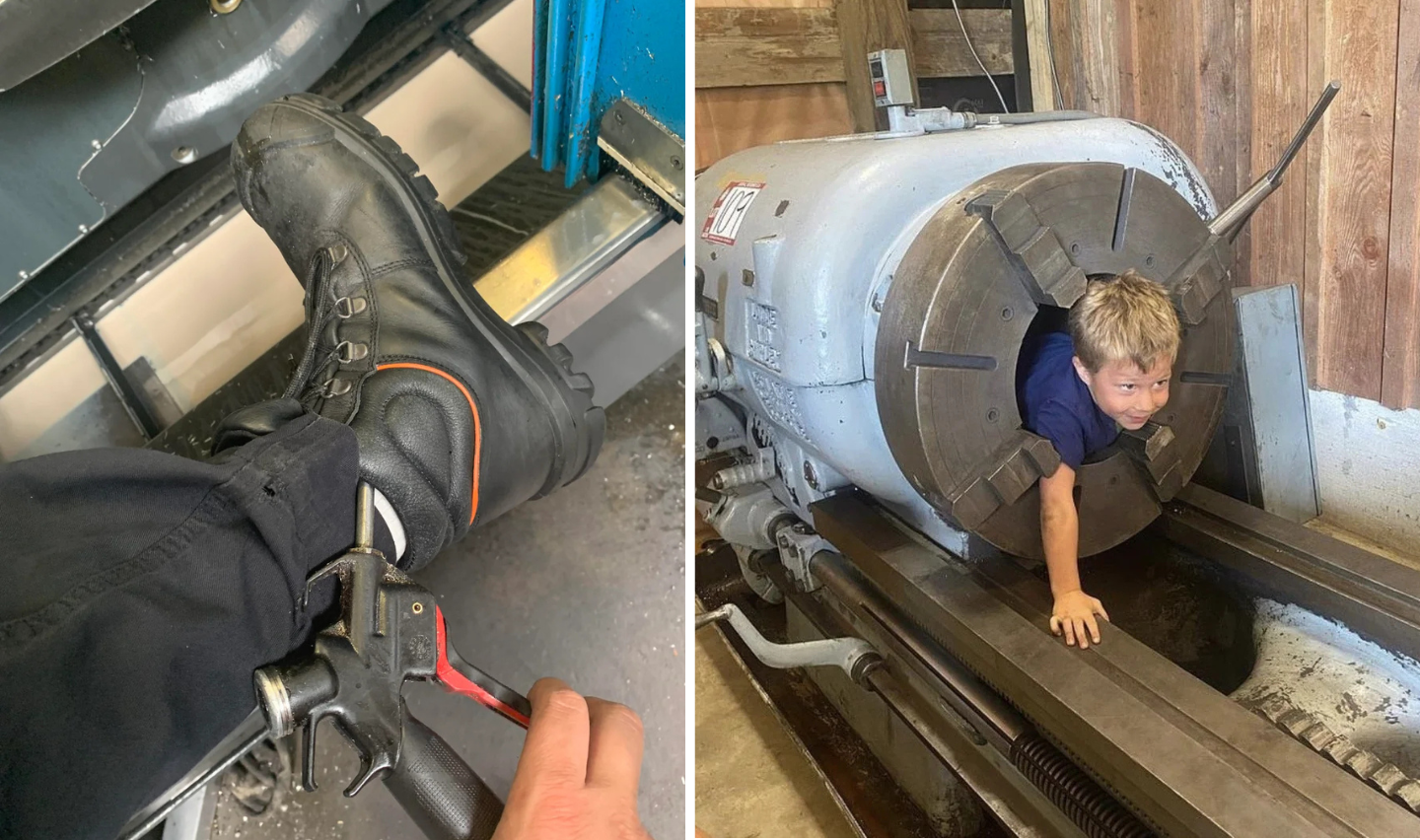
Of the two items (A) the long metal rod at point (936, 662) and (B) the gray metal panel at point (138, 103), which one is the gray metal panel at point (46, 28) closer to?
(B) the gray metal panel at point (138, 103)

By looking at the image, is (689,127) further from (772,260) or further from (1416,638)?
(1416,638)

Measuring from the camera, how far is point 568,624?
1229mm

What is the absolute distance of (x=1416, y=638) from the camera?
0.86 meters

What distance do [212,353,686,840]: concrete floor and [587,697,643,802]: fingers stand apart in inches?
13.4

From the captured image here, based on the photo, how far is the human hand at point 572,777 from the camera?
2.37 feet

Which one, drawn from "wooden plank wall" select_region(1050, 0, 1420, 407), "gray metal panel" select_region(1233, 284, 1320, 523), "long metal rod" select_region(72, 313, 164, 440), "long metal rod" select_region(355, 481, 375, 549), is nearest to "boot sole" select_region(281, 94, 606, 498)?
"long metal rod" select_region(355, 481, 375, 549)

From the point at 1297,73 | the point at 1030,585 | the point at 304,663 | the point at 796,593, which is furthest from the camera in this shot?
the point at 796,593

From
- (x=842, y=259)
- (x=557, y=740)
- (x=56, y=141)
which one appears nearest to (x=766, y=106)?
(x=842, y=259)

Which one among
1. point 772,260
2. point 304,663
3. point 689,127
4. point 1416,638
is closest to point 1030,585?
point 1416,638

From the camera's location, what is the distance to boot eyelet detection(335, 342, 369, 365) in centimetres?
94

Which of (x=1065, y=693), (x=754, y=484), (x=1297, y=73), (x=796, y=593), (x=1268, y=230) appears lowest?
(x=796, y=593)

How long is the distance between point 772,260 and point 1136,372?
0.43 meters

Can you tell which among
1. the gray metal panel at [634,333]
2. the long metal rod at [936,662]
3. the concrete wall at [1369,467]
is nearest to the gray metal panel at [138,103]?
the gray metal panel at [634,333]

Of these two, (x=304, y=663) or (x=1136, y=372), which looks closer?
(x=304, y=663)
